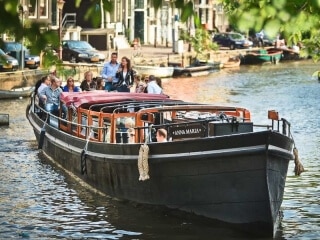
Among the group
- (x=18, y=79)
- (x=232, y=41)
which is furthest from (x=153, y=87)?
(x=232, y=41)

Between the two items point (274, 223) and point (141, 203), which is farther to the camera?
point (141, 203)

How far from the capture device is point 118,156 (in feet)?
55.3

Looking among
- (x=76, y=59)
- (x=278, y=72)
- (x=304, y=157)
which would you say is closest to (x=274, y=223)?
(x=304, y=157)

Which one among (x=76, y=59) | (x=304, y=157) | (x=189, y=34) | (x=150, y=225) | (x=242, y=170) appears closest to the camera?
(x=242, y=170)

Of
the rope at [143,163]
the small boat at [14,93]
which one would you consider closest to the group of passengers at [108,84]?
the rope at [143,163]

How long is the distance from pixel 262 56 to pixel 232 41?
21.7 feet

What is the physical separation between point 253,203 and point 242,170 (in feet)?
1.81

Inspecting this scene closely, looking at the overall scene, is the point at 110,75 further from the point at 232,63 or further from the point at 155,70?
the point at 232,63

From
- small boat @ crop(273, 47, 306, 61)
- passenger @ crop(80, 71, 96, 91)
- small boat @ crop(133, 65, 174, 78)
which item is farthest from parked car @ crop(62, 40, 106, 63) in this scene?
passenger @ crop(80, 71, 96, 91)

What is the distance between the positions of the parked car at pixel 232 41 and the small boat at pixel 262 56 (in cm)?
320

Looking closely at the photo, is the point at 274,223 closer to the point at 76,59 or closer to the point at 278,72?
the point at 76,59

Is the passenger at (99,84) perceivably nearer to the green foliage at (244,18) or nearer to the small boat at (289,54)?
the green foliage at (244,18)

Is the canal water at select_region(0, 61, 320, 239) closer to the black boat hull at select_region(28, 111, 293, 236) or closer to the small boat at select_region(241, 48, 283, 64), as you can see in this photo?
the black boat hull at select_region(28, 111, 293, 236)

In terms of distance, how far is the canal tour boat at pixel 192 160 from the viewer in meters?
14.5
